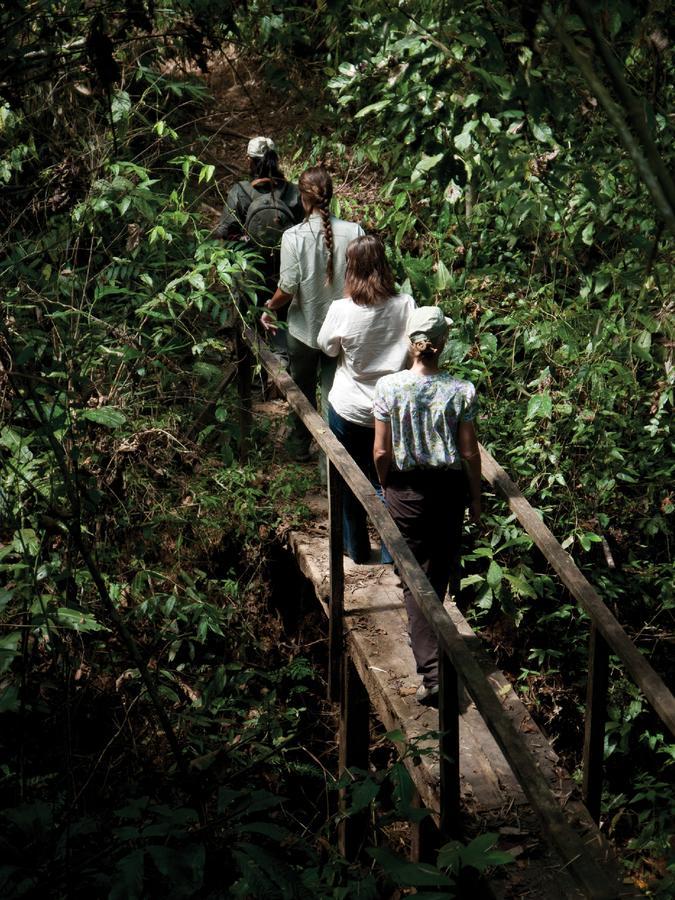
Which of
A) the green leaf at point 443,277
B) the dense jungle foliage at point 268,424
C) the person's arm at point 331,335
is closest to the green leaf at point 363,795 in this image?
the dense jungle foliage at point 268,424

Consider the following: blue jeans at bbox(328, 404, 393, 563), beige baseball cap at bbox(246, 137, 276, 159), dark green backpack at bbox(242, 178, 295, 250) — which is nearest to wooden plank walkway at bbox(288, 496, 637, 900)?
blue jeans at bbox(328, 404, 393, 563)

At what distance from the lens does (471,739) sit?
164 inches

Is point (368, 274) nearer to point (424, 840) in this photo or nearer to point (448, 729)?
point (448, 729)

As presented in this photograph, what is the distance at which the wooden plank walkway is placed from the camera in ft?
11.8

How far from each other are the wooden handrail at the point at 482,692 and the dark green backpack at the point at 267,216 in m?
1.48

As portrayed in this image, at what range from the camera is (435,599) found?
3607 millimetres

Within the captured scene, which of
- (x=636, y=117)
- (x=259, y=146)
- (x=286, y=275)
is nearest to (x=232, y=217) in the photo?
(x=259, y=146)

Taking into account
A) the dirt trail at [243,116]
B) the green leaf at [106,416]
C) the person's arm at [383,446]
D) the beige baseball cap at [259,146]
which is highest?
the dirt trail at [243,116]

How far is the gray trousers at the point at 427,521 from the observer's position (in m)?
4.16

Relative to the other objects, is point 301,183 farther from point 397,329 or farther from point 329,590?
point 329,590

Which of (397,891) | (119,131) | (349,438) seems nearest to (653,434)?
(349,438)

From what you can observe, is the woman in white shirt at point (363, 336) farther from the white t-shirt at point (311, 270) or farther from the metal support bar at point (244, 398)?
the metal support bar at point (244, 398)

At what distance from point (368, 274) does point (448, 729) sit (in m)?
2.18

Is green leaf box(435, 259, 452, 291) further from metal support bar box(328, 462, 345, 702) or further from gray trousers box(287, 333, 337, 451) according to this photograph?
metal support bar box(328, 462, 345, 702)
